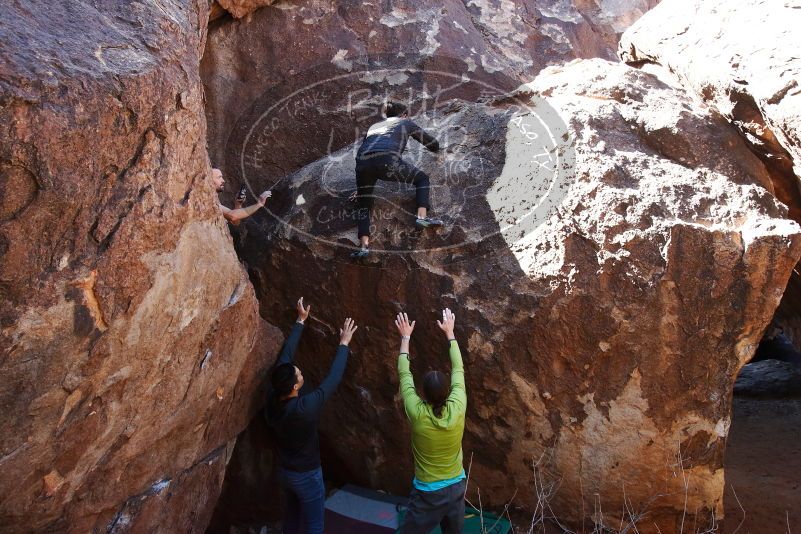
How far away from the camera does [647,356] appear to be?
337cm

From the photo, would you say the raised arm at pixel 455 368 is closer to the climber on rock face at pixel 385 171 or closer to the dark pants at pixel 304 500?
the climber on rock face at pixel 385 171

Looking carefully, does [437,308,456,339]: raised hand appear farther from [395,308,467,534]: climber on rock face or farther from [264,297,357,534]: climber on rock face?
[264,297,357,534]: climber on rock face

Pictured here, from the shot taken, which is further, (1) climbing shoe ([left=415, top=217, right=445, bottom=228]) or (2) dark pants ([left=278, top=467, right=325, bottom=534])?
(1) climbing shoe ([left=415, top=217, right=445, bottom=228])

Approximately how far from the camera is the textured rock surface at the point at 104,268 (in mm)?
2299

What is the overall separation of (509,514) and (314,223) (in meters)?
1.88

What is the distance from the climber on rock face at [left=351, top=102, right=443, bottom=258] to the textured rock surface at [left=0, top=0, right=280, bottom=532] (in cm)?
88

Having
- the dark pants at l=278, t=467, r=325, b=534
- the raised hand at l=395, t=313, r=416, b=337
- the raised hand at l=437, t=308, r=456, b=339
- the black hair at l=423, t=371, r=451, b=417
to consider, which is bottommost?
the dark pants at l=278, t=467, r=325, b=534

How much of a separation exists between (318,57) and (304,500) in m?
3.50

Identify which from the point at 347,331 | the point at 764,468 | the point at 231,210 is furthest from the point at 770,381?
the point at 231,210

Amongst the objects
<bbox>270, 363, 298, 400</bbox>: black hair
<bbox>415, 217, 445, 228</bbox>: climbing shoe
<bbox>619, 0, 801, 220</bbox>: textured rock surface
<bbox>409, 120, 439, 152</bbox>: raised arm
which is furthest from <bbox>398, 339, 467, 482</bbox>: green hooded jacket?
<bbox>619, 0, 801, 220</bbox>: textured rock surface

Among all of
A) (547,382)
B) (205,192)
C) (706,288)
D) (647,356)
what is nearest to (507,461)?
(547,382)

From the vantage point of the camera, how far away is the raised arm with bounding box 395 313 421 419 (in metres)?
2.94

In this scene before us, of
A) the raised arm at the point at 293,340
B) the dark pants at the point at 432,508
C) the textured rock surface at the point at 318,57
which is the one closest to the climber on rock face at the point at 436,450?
the dark pants at the point at 432,508

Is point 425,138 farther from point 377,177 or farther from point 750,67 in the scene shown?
point 750,67
